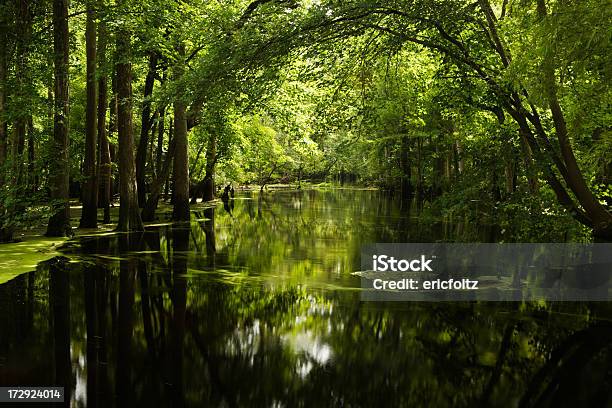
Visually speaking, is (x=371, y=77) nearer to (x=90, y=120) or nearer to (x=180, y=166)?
(x=90, y=120)

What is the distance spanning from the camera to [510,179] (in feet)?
51.3

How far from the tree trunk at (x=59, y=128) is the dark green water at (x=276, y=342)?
13.4 feet

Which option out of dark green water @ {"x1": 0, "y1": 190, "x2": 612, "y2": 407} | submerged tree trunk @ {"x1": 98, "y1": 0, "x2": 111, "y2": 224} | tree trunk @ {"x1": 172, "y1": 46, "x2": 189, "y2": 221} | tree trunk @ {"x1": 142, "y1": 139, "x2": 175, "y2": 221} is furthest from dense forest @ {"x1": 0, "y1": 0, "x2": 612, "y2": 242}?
tree trunk @ {"x1": 172, "y1": 46, "x2": 189, "y2": 221}

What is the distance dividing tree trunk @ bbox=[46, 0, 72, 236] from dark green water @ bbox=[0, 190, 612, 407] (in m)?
4.08

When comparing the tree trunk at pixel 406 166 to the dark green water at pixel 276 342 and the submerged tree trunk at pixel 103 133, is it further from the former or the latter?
the dark green water at pixel 276 342

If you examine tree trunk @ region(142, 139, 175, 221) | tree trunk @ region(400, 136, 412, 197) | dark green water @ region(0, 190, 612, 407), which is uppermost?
tree trunk @ region(400, 136, 412, 197)

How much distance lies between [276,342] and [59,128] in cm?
1169

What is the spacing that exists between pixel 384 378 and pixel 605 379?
2.65 m

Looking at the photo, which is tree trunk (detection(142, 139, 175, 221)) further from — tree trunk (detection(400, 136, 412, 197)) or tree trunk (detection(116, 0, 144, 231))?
tree trunk (detection(400, 136, 412, 197))

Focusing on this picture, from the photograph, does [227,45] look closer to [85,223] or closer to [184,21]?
[184,21]

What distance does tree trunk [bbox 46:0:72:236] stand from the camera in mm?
15352

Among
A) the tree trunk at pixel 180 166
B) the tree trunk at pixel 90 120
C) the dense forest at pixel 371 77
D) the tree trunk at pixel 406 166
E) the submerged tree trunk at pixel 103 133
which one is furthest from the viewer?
the tree trunk at pixel 406 166

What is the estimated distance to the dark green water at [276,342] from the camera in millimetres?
5773

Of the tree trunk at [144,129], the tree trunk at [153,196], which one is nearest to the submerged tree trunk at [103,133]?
the tree trunk at [144,129]
